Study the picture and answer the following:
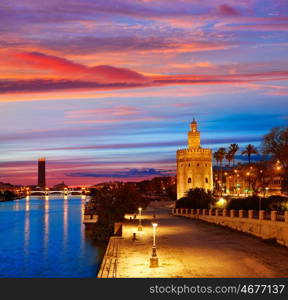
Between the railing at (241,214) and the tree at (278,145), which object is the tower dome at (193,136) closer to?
the railing at (241,214)

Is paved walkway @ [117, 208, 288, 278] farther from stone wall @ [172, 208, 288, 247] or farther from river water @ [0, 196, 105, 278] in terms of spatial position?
river water @ [0, 196, 105, 278]

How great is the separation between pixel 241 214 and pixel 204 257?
1667 centimetres

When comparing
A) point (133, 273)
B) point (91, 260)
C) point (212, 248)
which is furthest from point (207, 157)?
point (133, 273)

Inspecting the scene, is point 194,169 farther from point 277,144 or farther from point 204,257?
point 204,257

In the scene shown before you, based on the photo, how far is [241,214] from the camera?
4141 centimetres

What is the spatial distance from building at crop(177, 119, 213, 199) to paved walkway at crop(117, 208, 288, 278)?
6343 centimetres

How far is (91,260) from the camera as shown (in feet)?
147

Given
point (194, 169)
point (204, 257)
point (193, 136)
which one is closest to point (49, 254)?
point (204, 257)

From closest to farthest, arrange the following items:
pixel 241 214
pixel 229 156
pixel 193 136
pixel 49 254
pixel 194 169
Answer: pixel 241 214
pixel 49 254
pixel 194 169
pixel 193 136
pixel 229 156

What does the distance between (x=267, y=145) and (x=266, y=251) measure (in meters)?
36.8

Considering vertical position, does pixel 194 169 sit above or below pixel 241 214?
above

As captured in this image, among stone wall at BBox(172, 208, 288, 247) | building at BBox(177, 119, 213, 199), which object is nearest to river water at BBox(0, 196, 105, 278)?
stone wall at BBox(172, 208, 288, 247)

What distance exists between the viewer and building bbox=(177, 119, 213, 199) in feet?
329

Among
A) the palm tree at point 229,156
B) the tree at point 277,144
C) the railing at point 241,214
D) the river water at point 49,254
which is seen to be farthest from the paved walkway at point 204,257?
the palm tree at point 229,156
